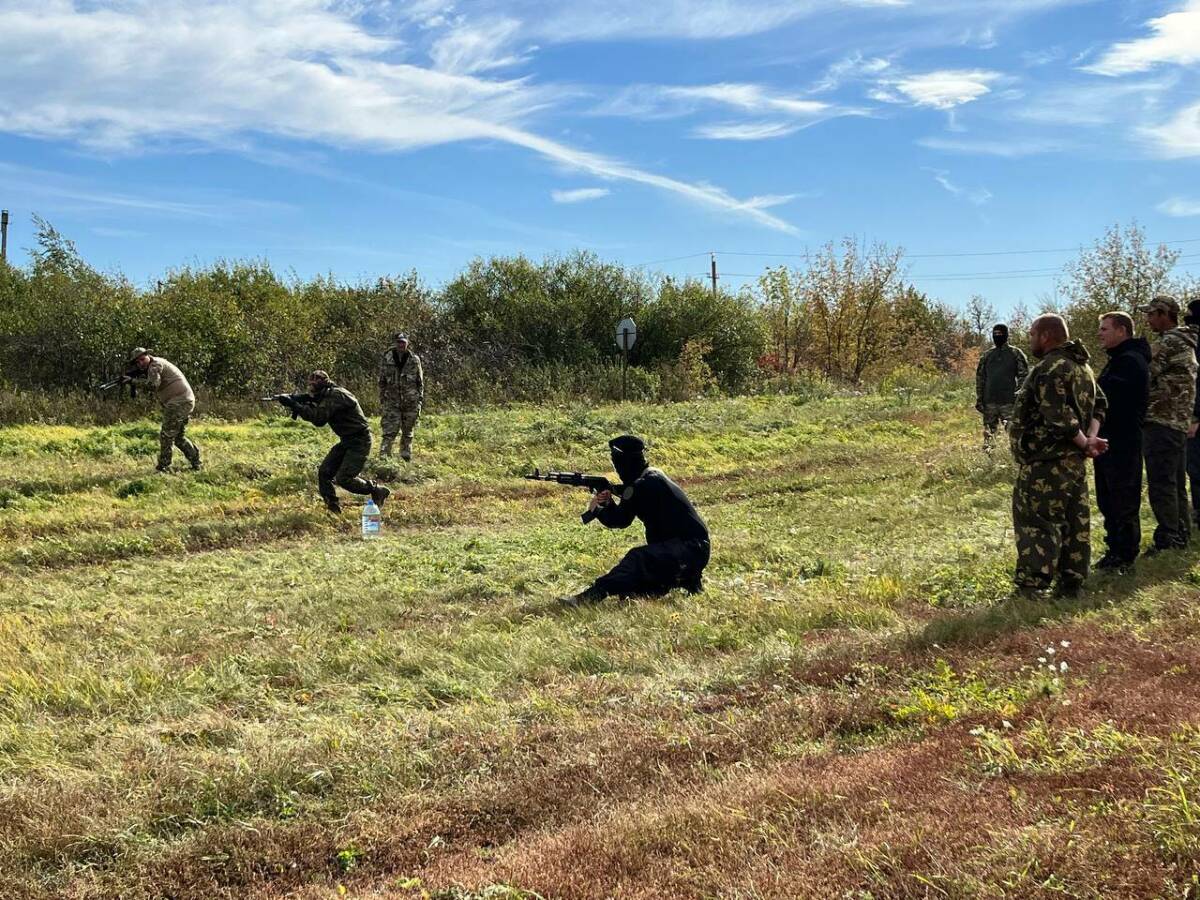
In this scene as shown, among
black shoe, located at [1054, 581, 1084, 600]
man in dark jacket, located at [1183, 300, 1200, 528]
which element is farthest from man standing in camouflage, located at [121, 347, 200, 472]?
man in dark jacket, located at [1183, 300, 1200, 528]

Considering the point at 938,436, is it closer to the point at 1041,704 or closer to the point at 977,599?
the point at 977,599

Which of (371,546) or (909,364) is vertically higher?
(909,364)

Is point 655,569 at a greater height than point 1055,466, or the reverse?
point 1055,466

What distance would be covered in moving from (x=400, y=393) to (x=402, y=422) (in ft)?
1.76

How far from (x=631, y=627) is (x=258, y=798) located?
9.14 feet

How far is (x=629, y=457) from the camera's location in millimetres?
6988

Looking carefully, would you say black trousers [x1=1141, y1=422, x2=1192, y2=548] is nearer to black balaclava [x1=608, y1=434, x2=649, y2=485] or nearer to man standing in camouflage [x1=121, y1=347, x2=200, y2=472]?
black balaclava [x1=608, y1=434, x2=649, y2=485]

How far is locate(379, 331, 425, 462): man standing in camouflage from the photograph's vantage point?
14508mm

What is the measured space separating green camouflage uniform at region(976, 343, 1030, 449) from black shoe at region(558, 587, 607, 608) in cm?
870

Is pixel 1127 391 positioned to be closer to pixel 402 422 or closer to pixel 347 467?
pixel 347 467

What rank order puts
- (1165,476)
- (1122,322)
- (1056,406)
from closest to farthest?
(1056,406) → (1122,322) → (1165,476)

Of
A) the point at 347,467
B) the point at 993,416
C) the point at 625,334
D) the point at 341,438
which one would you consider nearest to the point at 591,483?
the point at 347,467

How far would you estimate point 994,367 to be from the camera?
43.2 ft

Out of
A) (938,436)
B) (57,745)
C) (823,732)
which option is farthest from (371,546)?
(938,436)
